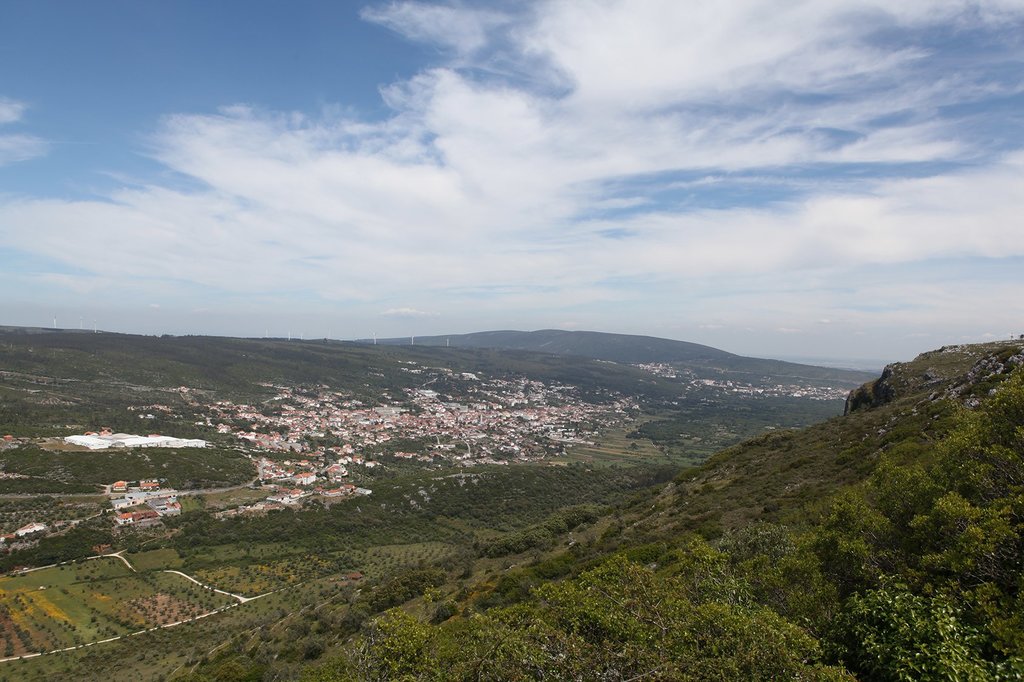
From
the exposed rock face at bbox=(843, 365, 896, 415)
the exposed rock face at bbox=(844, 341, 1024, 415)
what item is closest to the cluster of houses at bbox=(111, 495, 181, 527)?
the exposed rock face at bbox=(844, 341, 1024, 415)

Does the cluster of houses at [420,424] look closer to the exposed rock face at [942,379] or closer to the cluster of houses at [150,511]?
the cluster of houses at [150,511]

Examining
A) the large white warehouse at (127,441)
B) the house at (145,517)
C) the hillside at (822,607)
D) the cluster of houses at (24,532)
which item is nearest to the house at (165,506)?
the house at (145,517)

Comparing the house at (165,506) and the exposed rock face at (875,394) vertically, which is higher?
the exposed rock face at (875,394)

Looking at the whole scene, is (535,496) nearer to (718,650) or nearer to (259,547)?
(259,547)

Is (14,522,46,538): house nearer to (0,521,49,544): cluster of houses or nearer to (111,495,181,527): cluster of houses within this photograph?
(0,521,49,544): cluster of houses

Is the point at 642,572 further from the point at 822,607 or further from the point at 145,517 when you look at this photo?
the point at 145,517

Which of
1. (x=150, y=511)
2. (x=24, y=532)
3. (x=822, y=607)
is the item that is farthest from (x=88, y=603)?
(x=822, y=607)

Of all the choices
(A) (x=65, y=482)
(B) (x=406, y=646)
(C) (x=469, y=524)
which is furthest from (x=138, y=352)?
(B) (x=406, y=646)

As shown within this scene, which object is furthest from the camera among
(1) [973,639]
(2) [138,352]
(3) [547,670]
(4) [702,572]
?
(2) [138,352]
